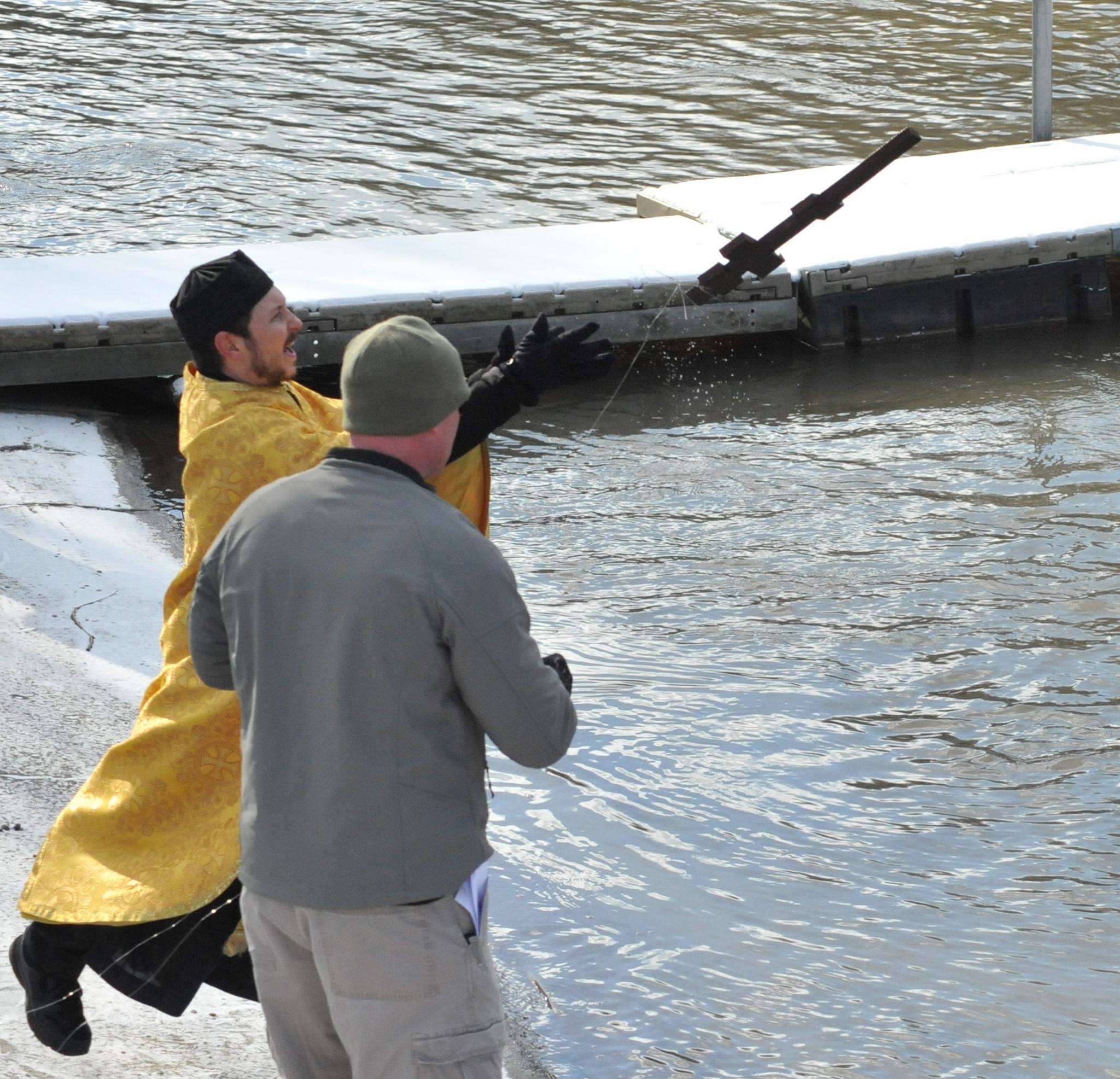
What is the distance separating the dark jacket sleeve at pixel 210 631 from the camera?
2516 millimetres

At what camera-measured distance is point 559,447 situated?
8.55 meters

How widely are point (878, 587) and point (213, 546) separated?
4.53 meters

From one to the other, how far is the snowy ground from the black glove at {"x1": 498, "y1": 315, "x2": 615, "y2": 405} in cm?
157

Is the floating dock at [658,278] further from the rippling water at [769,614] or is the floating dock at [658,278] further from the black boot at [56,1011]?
the black boot at [56,1011]

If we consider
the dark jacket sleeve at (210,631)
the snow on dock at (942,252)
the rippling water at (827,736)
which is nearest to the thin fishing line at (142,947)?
the dark jacket sleeve at (210,631)

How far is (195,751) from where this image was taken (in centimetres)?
309

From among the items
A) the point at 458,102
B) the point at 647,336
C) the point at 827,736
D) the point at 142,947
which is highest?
the point at 458,102

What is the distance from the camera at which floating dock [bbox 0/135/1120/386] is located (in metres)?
8.69

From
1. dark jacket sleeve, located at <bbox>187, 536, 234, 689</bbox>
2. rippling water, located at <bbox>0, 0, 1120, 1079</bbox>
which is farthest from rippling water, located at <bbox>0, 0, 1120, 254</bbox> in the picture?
dark jacket sleeve, located at <bbox>187, 536, 234, 689</bbox>

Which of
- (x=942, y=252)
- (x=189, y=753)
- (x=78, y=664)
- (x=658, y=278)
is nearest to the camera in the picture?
(x=189, y=753)

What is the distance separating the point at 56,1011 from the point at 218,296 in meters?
1.49

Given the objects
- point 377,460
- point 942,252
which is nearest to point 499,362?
point 377,460

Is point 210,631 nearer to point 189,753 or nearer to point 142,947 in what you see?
point 189,753

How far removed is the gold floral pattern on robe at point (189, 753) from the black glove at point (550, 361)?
246 millimetres
